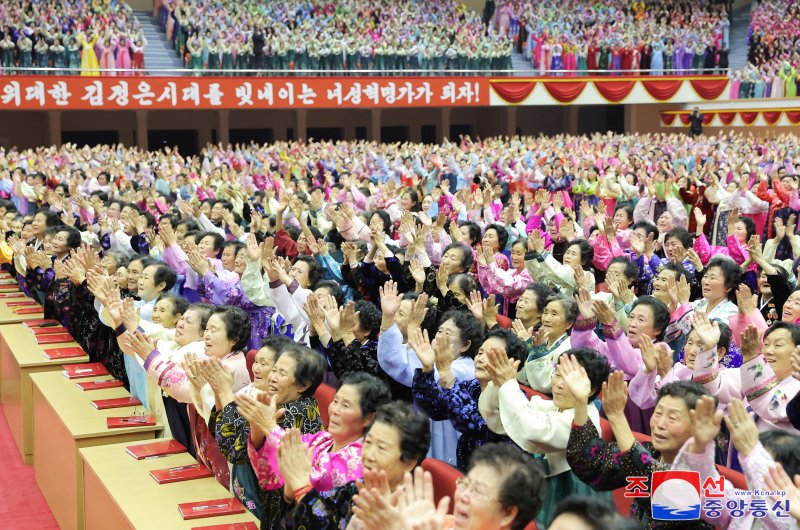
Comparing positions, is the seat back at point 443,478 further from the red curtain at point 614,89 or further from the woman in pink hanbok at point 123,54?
the red curtain at point 614,89

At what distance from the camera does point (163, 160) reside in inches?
575

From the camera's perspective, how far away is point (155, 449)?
13.7 feet

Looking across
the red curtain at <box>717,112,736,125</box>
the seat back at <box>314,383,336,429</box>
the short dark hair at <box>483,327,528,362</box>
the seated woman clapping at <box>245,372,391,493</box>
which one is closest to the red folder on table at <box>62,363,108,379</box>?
the seat back at <box>314,383,336,429</box>

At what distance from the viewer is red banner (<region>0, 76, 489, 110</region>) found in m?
19.1

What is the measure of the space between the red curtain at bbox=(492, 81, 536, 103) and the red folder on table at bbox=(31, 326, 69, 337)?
58.3ft

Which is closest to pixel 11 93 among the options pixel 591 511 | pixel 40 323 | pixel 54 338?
pixel 40 323

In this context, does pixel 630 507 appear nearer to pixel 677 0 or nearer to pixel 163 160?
pixel 163 160

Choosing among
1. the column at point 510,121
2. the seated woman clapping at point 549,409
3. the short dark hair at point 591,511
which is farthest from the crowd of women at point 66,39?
the short dark hair at point 591,511

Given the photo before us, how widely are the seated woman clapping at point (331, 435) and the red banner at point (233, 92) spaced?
1723 cm

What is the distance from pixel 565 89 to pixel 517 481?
22.2 metres

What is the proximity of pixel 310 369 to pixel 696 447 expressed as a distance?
1410 mm

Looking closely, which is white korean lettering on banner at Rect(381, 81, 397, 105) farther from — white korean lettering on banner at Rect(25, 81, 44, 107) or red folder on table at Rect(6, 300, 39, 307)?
Result: red folder on table at Rect(6, 300, 39, 307)

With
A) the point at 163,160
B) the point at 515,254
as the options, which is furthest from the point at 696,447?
the point at 163,160

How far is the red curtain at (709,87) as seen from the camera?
24891 mm
